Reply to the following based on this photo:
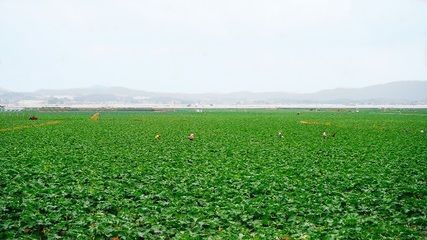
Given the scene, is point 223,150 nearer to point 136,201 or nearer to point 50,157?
point 50,157

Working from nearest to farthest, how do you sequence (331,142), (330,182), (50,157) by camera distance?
1. (330,182)
2. (50,157)
3. (331,142)

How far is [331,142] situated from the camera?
28.9 meters

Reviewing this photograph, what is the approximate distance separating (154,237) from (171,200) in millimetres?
3140

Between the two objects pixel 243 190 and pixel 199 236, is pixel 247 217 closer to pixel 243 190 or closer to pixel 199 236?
pixel 199 236

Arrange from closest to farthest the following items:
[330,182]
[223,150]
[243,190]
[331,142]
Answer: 1. [243,190]
2. [330,182]
3. [223,150]
4. [331,142]

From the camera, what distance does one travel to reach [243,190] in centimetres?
1360

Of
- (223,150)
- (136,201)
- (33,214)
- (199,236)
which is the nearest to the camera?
(199,236)

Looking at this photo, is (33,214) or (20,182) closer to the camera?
(33,214)

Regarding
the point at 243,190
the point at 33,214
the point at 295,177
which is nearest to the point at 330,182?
the point at 295,177

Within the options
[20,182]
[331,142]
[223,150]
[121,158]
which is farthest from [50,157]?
[331,142]

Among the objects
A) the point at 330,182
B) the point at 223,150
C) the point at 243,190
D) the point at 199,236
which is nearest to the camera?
the point at 199,236

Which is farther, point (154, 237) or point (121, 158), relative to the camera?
point (121, 158)

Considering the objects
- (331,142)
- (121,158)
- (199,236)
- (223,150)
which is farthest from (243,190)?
(331,142)

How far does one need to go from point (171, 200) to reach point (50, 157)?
1089cm
